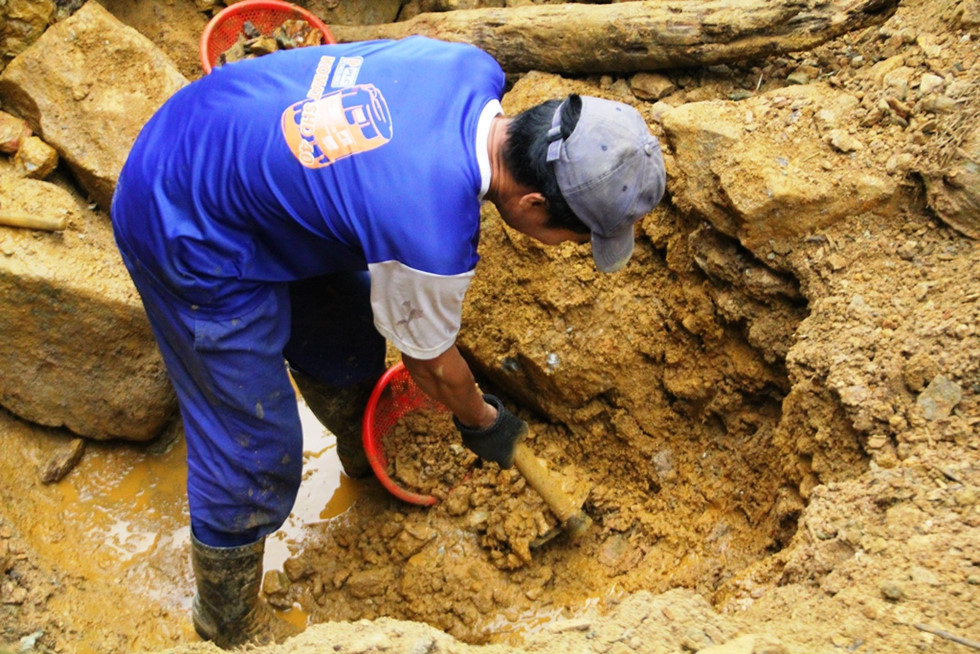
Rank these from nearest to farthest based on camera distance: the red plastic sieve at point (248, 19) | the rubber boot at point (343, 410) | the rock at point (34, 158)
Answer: the rubber boot at point (343, 410) → the rock at point (34, 158) → the red plastic sieve at point (248, 19)

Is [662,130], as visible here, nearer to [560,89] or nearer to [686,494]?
[560,89]

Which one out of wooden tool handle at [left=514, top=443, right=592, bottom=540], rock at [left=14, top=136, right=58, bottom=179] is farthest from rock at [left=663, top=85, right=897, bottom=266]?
rock at [left=14, top=136, right=58, bottom=179]

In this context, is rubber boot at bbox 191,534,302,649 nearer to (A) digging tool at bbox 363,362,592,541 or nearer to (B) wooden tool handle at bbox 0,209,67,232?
(A) digging tool at bbox 363,362,592,541

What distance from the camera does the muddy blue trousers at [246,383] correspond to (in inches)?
84.4

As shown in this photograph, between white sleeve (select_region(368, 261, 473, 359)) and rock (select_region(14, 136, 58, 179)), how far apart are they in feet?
6.21

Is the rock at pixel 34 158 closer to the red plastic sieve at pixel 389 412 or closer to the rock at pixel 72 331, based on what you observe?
the rock at pixel 72 331

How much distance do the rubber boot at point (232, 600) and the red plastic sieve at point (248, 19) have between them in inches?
86.2

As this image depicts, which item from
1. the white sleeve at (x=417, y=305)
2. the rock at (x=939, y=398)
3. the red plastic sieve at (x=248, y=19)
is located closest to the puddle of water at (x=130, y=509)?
the white sleeve at (x=417, y=305)

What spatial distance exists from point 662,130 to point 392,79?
129 cm

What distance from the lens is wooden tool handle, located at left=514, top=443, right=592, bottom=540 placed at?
8.84ft

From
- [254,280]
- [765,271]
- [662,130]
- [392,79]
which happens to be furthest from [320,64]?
[765,271]

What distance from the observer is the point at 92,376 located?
3010 millimetres

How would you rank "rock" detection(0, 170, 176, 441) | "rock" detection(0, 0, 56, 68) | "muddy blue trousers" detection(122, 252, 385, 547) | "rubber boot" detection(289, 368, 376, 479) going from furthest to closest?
"rock" detection(0, 0, 56, 68) < "rubber boot" detection(289, 368, 376, 479) < "rock" detection(0, 170, 176, 441) < "muddy blue trousers" detection(122, 252, 385, 547)

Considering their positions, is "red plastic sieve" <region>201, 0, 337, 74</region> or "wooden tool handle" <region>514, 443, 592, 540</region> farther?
"red plastic sieve" <region>201, 0, 337, 74</region>
